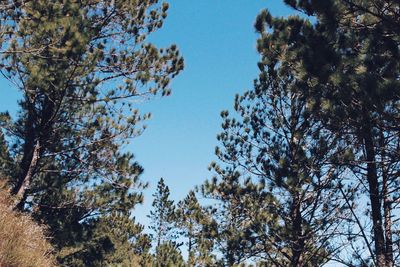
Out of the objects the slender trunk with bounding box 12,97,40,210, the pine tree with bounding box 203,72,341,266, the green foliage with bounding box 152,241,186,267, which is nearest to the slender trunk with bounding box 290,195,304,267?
the pine tree with bounding box 203,72,341,266

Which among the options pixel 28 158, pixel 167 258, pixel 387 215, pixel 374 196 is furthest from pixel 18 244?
pixel 167 258

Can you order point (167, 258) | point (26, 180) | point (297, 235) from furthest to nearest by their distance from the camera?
point (167, 258)
point (26, 180)
point (297, 235)

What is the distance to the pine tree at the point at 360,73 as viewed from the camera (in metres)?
5.90

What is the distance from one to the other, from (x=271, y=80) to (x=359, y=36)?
214 inches

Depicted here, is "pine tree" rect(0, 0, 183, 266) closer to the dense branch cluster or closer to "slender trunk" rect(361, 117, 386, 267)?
the dense branch cluster

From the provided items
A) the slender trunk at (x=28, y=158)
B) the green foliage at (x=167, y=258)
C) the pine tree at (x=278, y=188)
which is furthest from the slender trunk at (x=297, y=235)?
the slender trunk at (x=28, y=158)

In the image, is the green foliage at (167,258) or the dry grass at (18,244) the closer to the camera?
the dry grass at (18,244)

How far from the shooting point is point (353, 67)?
6.12 metres

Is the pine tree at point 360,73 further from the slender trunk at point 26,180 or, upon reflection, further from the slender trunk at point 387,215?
the slender trunk at point 26,180

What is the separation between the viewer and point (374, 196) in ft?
25.2

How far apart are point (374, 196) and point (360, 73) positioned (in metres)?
3.12

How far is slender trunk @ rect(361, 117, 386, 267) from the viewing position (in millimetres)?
6992

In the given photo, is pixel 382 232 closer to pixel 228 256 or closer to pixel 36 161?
pixel 228 256

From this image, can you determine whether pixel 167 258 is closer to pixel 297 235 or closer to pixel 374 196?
pixel 297 235
